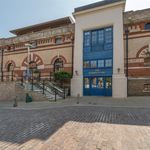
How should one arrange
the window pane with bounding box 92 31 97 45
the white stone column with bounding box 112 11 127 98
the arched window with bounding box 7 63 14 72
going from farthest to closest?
1. the arched window with bounding box 7 63 14 72
2. the window pane with bounding box 92 31 97 45
3. the white stone column with bounding box 112 11 127 98

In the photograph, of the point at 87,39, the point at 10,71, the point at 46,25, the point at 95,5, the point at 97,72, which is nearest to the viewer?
the point at 97,72

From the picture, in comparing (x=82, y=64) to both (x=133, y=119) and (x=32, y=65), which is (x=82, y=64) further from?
(x=133, y=119)

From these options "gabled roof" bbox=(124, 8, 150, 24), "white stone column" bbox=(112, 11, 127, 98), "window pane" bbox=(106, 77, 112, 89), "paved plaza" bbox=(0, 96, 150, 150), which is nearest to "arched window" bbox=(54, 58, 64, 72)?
"window pane" bbox=(106, 77, 112, 89)

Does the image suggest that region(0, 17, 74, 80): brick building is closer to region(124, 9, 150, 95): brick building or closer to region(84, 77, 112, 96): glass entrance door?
region(84, 77, 112, 96): glass entrance door

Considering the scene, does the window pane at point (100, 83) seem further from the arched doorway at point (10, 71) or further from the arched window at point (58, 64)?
the arched doorway at point (10, 71)

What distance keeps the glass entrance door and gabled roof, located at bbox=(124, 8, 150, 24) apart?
21.2 feet

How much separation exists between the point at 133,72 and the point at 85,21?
7904mm

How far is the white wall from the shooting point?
16375 millimetres

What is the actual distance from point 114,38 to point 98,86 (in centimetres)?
543

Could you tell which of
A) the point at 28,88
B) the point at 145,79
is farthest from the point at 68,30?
the point at 145,79

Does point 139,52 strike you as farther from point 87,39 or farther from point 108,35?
point 87,39

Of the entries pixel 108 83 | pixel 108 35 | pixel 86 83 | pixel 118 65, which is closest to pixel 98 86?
pixel 108 83

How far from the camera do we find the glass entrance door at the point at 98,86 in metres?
17.2

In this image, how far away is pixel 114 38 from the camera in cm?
1714
